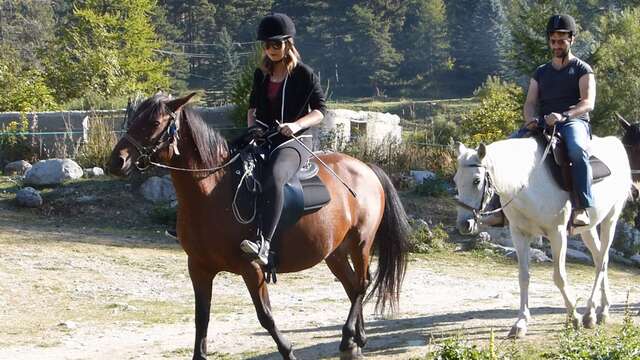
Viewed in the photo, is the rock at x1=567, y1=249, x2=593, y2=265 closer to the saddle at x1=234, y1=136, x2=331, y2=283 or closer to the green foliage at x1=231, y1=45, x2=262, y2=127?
the green foliage at x1=231, y1=45, x2=262, y2=127

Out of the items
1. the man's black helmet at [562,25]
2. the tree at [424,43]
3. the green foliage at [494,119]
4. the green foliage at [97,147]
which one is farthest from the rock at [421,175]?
the tree at [424,43]

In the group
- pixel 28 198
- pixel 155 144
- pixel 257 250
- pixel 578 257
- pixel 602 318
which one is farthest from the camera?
pixel 28 198

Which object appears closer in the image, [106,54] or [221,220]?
[221,220]

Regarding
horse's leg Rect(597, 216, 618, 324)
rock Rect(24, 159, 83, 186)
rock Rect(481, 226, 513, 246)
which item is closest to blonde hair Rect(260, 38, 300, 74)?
horse's leg Rect(597, 216, 618, 324)

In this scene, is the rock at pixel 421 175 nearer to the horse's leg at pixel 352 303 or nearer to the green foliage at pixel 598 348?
the horse's leg at pixel 352 303

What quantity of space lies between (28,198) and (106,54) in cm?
1827

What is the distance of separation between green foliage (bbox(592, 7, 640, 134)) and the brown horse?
47.9 feet

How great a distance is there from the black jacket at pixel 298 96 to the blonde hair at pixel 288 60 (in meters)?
0.04

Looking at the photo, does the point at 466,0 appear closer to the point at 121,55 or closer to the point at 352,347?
the point at 121,55

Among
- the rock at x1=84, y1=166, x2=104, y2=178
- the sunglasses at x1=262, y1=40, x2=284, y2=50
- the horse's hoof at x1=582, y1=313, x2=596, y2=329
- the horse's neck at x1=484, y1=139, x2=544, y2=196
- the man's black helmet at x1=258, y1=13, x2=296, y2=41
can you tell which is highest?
the man's black helmet at x1=258, y1=13, x2=296, y2=41

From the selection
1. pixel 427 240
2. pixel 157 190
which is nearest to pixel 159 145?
pixel 427 240

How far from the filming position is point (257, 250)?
6133 mm

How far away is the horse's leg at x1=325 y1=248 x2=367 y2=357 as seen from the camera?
7.07 metres

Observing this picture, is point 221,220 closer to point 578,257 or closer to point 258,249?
point 258,249
